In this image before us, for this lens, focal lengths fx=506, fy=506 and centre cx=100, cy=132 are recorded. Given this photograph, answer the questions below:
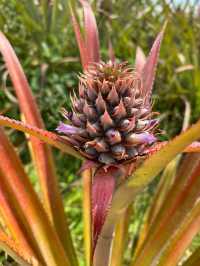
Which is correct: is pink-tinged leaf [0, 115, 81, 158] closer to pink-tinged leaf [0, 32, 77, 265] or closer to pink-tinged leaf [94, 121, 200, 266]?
pink-tinged leaf [94, 121, 200, 266]

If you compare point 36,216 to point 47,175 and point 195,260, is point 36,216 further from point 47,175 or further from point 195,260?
point 195,260

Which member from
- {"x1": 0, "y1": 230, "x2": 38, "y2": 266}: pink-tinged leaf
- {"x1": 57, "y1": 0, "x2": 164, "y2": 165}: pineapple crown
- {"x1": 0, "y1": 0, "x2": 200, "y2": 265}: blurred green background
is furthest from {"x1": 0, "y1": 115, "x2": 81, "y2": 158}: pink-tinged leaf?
{"x1": 0, "y1": 0, "x2": 200, "y2": 265}: blurred green background

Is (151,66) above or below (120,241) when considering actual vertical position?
above

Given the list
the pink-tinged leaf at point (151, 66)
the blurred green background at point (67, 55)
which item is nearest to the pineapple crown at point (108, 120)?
the pink-tinged leaf at point (151, 66)

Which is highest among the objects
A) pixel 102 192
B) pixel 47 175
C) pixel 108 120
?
pixel 108 120

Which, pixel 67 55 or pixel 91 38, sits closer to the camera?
pixel 91 38

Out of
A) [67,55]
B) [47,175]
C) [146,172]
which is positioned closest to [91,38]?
[47,175]
